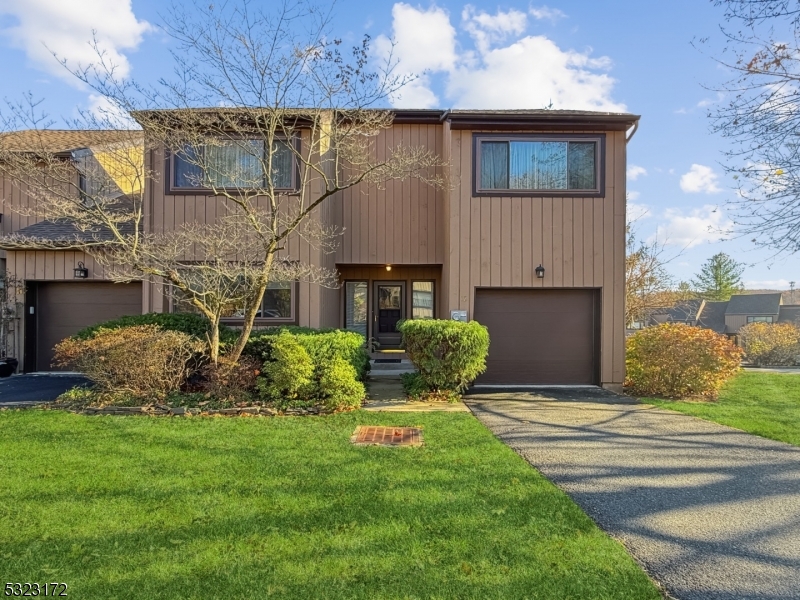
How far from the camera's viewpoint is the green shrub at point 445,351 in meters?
7.88

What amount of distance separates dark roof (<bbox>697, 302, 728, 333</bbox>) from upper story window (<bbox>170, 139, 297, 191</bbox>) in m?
41.0

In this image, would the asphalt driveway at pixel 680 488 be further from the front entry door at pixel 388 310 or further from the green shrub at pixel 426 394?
the front entry door at pixel 388 310

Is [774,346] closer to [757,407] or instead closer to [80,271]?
[757,407]

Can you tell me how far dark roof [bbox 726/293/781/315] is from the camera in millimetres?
→ 37750

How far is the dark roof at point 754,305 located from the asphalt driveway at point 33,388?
45029 mm

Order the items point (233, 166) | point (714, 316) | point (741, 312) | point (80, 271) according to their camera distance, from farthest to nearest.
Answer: point (714, 316) < point (741, 312) < point (80, 271) < point (233, 166)

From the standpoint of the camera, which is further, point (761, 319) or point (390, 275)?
point (761, 319)

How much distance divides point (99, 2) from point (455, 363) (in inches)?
309

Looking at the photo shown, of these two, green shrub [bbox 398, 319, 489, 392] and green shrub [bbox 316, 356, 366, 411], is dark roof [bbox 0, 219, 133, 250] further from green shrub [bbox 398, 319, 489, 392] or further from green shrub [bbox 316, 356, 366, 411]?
green shrub [bbox 398, 319, 489, 392]

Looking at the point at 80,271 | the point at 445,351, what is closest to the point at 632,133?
the point at 445,351

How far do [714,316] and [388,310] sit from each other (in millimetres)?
38485

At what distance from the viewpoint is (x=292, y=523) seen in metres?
3.33

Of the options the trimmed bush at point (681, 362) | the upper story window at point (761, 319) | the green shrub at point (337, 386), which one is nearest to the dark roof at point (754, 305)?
the upper story window at point (761, 319)

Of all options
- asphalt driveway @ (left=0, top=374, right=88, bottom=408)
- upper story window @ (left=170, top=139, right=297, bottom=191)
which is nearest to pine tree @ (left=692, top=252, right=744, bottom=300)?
upper story window @ (left=170, top=139, right=297, bottom=191)
